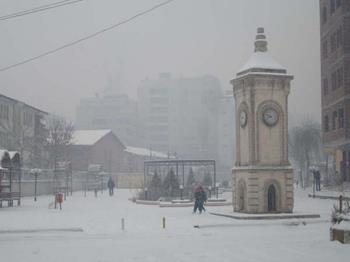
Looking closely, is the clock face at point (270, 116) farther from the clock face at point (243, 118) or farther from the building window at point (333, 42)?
the building window at point (333, 42)

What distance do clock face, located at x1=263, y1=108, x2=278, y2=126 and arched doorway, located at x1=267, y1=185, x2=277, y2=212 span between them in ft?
9.68

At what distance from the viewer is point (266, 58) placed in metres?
28.8

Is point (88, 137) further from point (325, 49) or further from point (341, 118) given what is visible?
point (341, 118)

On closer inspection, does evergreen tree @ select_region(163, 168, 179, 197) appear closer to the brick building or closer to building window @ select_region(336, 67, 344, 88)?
building window @ select_region(336, 67, 344, 88)

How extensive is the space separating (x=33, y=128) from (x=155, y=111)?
91661 mm

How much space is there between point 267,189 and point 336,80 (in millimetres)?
28439

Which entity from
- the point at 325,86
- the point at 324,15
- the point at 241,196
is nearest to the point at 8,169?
the point at 241,196

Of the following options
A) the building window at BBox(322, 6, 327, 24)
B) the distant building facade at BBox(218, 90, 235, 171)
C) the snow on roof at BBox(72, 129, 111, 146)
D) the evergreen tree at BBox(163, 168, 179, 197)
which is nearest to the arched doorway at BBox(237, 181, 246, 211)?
the evergreen tree at BBox(163, 168, 179, 197)

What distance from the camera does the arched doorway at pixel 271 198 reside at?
2759cm

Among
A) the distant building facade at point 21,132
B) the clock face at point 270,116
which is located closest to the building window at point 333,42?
the clock face at point 270,116

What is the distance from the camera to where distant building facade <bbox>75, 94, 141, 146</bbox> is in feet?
557

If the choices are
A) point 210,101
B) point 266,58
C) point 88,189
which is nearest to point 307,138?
point 88,189

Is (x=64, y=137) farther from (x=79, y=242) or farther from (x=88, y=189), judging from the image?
(x=79, y=242)

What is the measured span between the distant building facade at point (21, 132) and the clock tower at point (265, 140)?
44.3 m
